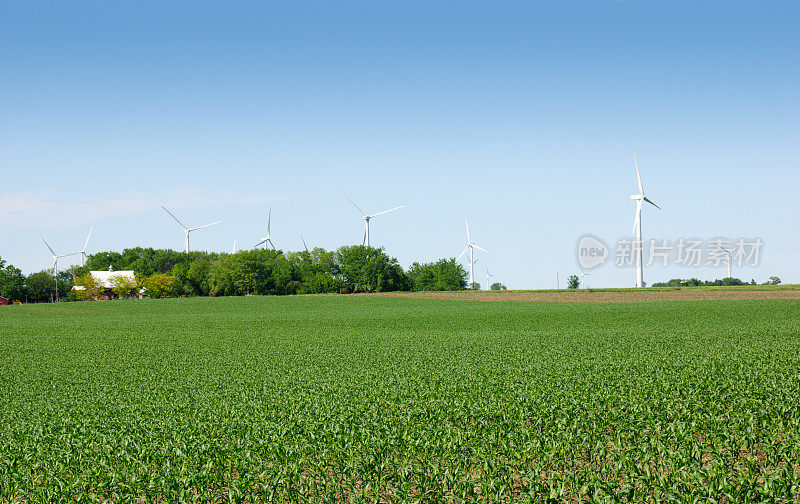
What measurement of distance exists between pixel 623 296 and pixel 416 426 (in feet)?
270

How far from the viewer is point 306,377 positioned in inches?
845

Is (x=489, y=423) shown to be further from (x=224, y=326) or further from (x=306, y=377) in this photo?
(x=224, y=326)

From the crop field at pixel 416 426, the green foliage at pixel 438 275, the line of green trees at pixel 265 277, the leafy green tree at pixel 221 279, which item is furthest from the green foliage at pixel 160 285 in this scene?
the crop field at pixel 416 426

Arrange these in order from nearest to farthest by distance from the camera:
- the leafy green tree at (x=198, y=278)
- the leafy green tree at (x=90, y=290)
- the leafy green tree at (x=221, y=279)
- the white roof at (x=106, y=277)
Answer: the leafy green tree at (x=221, y=279) < the leafy green tree at (x=90, y=290) < the leafy green tree at (x=198, y=278) < the white roof at (x=106, y=277)

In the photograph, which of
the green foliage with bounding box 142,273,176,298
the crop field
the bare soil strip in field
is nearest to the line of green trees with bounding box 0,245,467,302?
the green foliage with bounding box 142,273,176,298

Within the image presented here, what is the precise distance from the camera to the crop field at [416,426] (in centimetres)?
914

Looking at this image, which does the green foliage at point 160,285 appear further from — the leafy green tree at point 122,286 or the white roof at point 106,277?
the white roof at point 106,277

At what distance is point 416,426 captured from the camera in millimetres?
12281

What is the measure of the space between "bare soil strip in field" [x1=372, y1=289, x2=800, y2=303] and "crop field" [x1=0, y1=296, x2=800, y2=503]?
55.7 metres

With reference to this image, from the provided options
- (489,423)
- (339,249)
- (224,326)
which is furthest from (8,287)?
(489,423)

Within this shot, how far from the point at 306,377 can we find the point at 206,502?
40.6ft

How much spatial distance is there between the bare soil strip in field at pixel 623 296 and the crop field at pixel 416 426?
55.7 meters

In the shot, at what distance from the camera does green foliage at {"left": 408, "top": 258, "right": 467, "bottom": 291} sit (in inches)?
6718

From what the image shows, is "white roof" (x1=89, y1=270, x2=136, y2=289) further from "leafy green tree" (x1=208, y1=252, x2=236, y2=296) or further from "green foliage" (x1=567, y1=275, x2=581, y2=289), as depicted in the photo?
"green foliage" (x1=567, y1=275, x2=581, y2=289)
